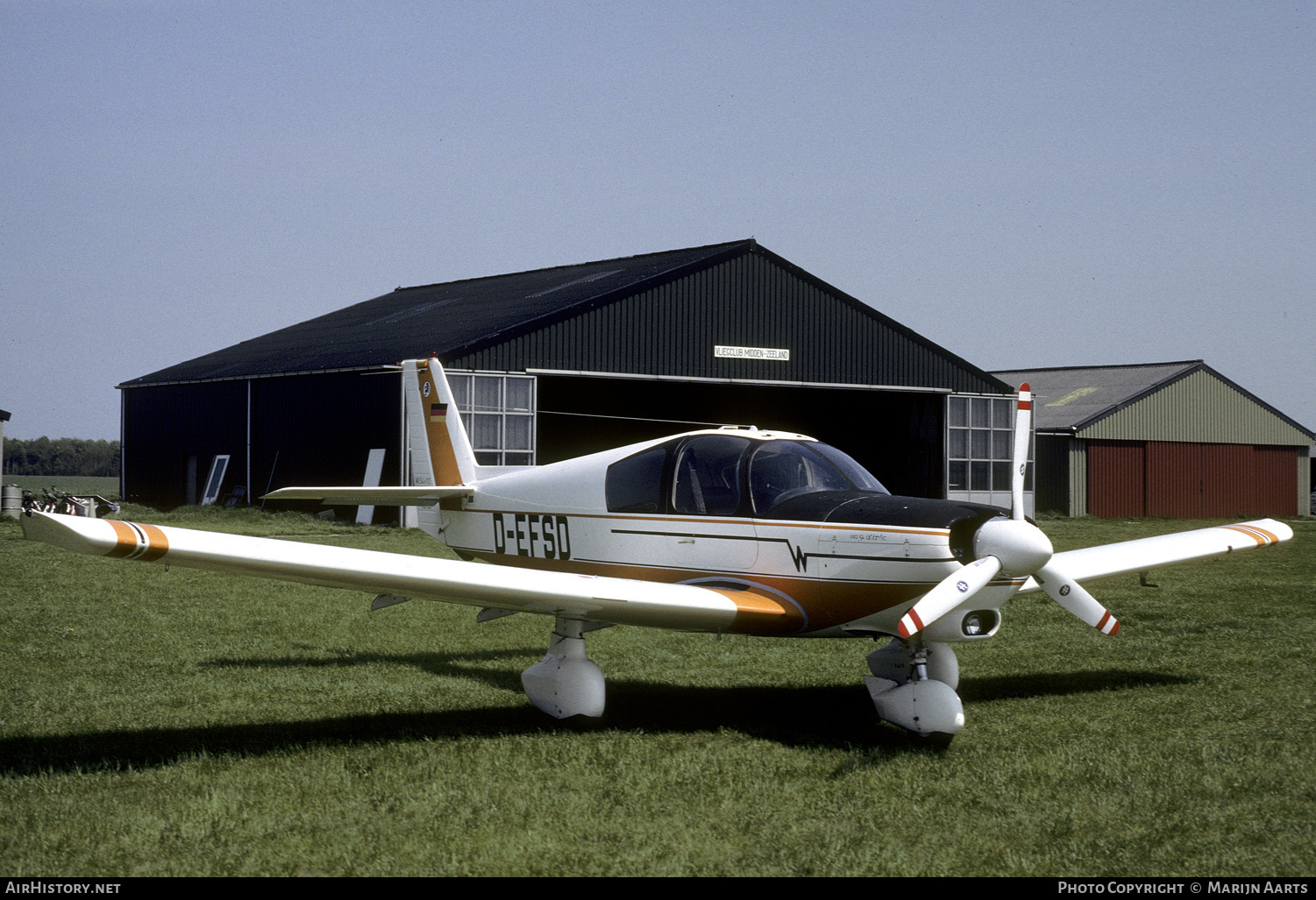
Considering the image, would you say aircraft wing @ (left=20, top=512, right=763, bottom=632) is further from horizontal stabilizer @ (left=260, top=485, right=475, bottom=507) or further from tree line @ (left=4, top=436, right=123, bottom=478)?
tree line @ (left=4, top=436, right=123, bottom=478)

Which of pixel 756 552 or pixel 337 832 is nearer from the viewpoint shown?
pixel 337 832

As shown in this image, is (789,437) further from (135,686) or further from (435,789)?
(135,686)

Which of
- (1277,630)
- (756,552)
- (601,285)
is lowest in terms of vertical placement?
(1277,630)

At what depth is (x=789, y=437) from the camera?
341 inches

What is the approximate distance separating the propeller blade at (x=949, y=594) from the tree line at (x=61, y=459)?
115148mm

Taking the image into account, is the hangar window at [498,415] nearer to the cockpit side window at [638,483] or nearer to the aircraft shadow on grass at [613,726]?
the aircraft shadow on grass at [613,726]

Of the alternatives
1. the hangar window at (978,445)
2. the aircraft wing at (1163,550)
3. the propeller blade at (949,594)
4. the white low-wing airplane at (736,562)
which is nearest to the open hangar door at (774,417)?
the hangar window at (978,445)

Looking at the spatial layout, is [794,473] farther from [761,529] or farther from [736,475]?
[761,529]

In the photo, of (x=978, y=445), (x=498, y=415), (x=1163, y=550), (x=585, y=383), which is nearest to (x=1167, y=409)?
(x=978, y=445)

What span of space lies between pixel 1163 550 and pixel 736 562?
426 cm

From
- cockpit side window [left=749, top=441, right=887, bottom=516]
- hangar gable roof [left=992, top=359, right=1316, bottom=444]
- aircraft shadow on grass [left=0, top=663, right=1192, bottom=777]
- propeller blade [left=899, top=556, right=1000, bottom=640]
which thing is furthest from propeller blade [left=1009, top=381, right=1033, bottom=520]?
hangar gable roof [left=992, top=359, right=1316, bottom=444]

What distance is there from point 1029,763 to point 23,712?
6.49 meters

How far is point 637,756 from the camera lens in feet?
23.2
